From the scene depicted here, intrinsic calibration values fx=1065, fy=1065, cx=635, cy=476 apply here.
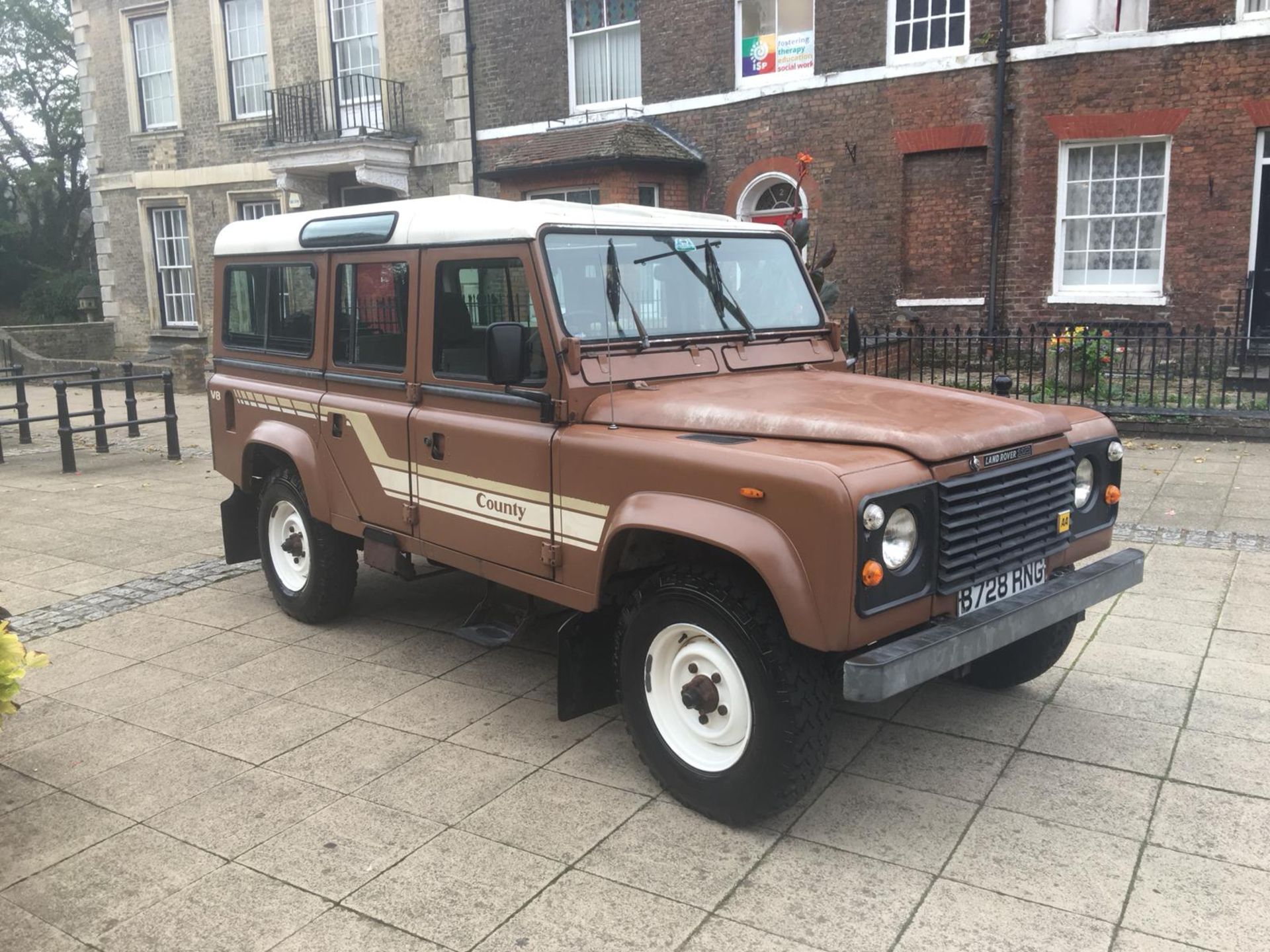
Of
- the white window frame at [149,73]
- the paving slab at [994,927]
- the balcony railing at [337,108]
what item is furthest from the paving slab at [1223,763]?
the white window frame at [149,73]

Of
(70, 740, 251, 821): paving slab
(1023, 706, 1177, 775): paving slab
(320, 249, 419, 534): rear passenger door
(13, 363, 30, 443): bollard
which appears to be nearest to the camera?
(70, 740, 251, 821): paving slab

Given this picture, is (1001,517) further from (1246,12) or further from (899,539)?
(1246,12)

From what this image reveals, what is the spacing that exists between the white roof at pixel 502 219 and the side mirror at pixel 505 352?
1.55 feet

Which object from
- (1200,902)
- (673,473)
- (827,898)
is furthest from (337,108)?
(1200,902)

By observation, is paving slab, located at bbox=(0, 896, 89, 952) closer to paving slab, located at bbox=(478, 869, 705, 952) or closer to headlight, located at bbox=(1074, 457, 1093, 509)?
paving slab, located at bbox=(478, 869, 705, 952)

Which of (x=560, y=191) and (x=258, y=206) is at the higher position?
(x=258, y=206)

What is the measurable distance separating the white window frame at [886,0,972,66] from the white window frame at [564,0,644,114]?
4.17m

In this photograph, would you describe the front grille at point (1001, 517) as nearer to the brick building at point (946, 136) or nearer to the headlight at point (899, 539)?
the headlight at point (899, 539)

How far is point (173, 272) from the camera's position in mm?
23781

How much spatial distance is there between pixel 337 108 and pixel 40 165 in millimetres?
17592

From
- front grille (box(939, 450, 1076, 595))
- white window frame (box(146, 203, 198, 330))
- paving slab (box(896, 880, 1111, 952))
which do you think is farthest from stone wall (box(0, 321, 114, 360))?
paving slab (box(896, 880, 1111, 952))

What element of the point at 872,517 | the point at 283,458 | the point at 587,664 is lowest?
the point at 587,664

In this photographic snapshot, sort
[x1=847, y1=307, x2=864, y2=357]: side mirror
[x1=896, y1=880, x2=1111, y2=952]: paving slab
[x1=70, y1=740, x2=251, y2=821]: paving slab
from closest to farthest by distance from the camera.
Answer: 1. [x1=896, y1=880, x2=1111, y2=952]: paving slab
2. [x1=70, y1=740, x2=251, y2=821]: paving slab
3. [x1=847, y1=307, x2=864, y2=357]: side mirror

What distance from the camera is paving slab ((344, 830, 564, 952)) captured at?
10.7 ft
